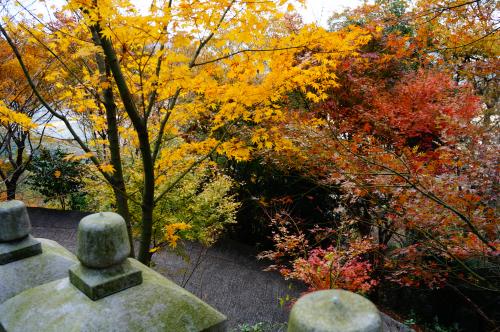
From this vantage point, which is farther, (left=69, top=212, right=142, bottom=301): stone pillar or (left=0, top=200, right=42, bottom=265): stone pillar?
(left=0, top=200, right=42, bottom=265): stone pillar

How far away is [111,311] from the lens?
5.83 feet

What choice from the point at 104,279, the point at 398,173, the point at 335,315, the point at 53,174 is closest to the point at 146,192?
the point at 104,279

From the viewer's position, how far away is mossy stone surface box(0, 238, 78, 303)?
2193 mm

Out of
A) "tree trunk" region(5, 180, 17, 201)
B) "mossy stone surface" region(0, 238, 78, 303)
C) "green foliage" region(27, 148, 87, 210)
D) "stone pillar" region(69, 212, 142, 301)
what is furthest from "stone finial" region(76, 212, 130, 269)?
"green foliage" region(27, 148, 87, 210)

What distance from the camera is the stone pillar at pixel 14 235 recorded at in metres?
2.28

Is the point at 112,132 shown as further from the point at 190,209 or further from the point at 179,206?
the point at 190,209

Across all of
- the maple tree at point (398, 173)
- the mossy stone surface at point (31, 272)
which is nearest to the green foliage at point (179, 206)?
the maple tree at point (398, 173)

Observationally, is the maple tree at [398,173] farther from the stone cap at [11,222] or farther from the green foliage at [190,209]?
the stone cap at [11,222]

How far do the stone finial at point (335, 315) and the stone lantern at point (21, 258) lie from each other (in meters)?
1.81

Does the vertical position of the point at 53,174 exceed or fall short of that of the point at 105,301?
it exceeds it

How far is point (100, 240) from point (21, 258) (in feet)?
2.93

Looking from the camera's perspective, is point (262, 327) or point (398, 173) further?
point (262, 327)

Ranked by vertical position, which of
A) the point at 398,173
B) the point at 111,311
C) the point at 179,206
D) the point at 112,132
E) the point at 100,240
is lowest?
the point at 179,206

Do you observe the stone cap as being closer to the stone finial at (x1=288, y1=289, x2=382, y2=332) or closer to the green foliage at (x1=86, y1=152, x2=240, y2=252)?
the stone finial at (x1=288, y1=289, x2=382, y2=332)
